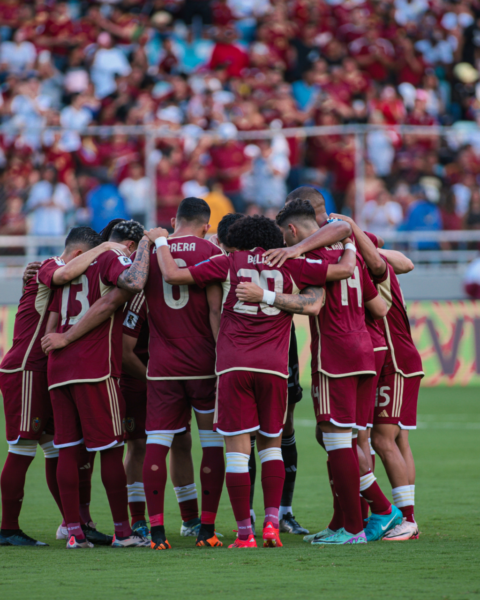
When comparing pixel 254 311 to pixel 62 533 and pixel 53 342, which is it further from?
pixel 62 533

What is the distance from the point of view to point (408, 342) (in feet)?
19.3

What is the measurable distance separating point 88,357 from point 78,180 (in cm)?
868

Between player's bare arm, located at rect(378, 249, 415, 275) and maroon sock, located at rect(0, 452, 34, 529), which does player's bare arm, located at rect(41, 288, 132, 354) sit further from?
→ player's bare arm, located at rect(378, 249, 415, 275)

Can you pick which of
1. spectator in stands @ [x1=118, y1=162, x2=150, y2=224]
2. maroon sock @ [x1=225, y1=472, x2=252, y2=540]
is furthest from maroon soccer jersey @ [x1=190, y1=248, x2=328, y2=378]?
A: spectator in stands @ [x1=118, y1=162, x2=150, y2=224]

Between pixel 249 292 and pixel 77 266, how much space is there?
1.12 m

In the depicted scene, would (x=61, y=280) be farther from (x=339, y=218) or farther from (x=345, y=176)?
(x=345, y=176)

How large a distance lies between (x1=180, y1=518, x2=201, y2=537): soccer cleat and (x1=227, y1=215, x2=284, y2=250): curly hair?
1.91 m

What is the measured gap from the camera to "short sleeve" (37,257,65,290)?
5457 mm

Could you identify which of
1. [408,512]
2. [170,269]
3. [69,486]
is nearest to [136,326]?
[170,269]

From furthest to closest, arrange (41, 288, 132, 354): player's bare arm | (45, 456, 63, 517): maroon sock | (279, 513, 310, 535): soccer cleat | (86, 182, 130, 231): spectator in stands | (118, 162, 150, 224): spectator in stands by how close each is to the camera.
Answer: (118, 162, 150, 224): spectator in stands < (86, 182, 130, 231): spectator in stands < (279, 513, 310, 535): soccer cleat < (45, 456, 63, 517): maroon sock < (41, 288, 132, 354): player's bare arm

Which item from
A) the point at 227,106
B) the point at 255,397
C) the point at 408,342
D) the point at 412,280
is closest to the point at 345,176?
the point at 412,280

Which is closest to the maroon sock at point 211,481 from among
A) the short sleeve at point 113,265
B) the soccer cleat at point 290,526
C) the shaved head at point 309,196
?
the soccer cleat at point 290,526

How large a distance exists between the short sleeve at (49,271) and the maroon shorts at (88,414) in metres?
0.67

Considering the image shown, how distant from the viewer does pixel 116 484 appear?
17.4 ft
